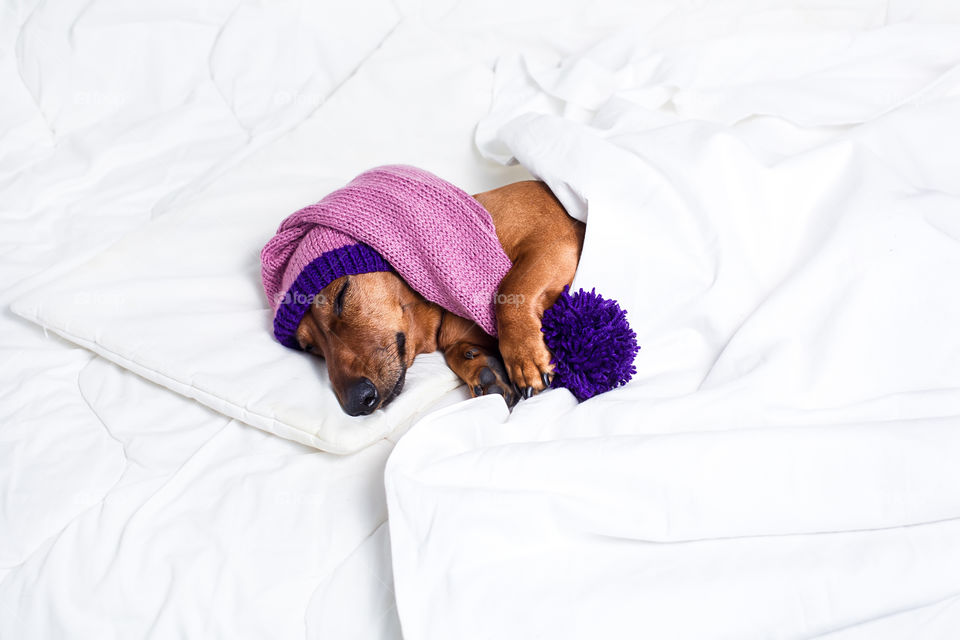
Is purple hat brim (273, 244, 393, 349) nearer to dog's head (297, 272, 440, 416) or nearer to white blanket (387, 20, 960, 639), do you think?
dog's head (297, 272, 440, 416)

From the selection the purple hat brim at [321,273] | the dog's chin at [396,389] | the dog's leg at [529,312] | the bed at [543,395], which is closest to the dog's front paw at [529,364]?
the dog's leg at [529,312]

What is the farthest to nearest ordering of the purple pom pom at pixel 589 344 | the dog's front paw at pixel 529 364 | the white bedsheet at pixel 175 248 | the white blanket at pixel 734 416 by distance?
the dog's front paw at pixel 529 364 < the purple pom pom at pixel 589 344 < the white bedsheet at pixel 175 248 < the white blanket at pixel 734 416

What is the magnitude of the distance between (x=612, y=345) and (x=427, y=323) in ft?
1.92

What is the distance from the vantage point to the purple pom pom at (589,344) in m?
1.59

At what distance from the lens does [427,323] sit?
6.48 feet

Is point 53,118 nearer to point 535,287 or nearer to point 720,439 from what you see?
point 535,287

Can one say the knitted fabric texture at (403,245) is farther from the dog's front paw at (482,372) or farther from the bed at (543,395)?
the bed at (543,395)

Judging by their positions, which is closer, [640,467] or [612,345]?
[640,467]

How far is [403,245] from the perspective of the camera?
5.81 feet

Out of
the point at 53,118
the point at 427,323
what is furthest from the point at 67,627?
the point at 53,118

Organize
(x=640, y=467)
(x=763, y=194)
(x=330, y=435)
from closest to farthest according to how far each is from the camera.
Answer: (x=640, y=467), (x=330, y=435), (x=763, y=194)

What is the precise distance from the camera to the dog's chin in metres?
1.71

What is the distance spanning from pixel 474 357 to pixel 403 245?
1.11 ft

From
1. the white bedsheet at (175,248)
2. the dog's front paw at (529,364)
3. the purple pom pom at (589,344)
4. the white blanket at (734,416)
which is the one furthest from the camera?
the dog's front paw at (529,364)
